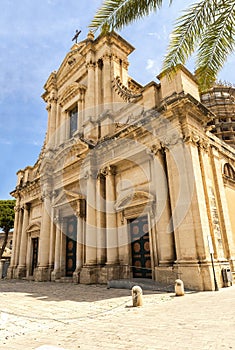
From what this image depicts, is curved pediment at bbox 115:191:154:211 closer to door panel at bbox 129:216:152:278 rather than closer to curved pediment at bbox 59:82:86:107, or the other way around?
door panel at bbox 129:216:152:278

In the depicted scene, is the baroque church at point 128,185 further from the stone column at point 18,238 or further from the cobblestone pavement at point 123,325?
the cobblestone pavement at point 123,325

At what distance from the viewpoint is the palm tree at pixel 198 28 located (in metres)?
5.04

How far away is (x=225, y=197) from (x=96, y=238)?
7.13 m

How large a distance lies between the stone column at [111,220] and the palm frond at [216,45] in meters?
8.36

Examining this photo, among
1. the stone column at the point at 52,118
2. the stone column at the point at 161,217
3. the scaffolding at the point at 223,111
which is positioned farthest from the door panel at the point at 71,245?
the scaffolding at the point at 223,111

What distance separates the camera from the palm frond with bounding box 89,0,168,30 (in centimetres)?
529

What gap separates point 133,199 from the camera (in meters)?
12.4

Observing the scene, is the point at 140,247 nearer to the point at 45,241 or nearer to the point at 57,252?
the point at 57,252

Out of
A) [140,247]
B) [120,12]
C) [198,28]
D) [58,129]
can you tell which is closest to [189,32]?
[198,28]

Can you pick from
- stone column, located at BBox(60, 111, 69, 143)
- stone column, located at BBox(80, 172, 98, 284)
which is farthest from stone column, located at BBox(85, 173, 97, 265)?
stone column, located at BBox(60, 111, 69, 143)

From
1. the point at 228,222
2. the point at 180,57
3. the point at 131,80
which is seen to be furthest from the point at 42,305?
the point at 131,80

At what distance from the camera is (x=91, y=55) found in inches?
708

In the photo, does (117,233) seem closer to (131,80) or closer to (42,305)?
(42,305)

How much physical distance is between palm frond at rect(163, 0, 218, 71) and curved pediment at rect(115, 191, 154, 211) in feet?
22.1
